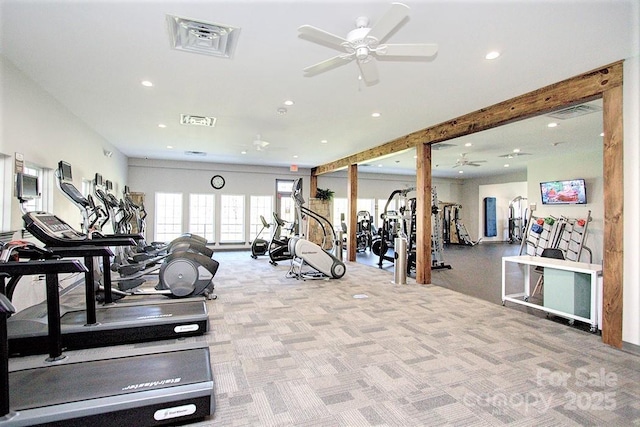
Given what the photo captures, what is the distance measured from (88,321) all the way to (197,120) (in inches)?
139

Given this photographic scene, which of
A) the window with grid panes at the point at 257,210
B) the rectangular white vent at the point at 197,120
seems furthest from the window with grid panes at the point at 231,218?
the rectangular white vent at the point at 197,120

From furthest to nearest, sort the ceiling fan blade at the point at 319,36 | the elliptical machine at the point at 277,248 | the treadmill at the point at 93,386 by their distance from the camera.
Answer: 1. the elliptical machine at the point at 277,248
2. the ceiling fan blade at the point at 319,36
3. the treadmill at the point at 93,386

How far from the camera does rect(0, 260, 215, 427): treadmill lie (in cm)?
169

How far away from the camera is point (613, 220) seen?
309 cm

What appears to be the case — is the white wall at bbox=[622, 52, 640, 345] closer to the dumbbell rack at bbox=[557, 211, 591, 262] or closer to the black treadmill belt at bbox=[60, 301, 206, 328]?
the black treadmill belt at bbox=[60, 301, 206, 328]

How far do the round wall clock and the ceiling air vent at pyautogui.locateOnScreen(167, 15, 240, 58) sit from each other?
25.0 feet

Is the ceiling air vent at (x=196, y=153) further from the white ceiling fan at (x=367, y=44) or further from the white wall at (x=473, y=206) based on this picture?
the white wall at (x=473, y=206)

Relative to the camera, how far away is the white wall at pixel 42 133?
343 cm

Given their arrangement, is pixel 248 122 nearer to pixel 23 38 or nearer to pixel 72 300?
pixel 23 38

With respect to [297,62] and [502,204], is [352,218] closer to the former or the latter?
[297,62]

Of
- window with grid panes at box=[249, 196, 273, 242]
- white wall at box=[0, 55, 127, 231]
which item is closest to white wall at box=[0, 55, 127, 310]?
white wall at box=[0, 55, 127, 231]

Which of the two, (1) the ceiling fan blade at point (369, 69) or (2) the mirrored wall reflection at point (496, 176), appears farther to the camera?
(2) the mirrored wall reflection at point (496, 176)

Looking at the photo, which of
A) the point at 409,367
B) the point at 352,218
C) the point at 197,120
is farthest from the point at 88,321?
the point at 352,218

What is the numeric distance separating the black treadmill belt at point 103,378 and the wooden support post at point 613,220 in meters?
3.61
